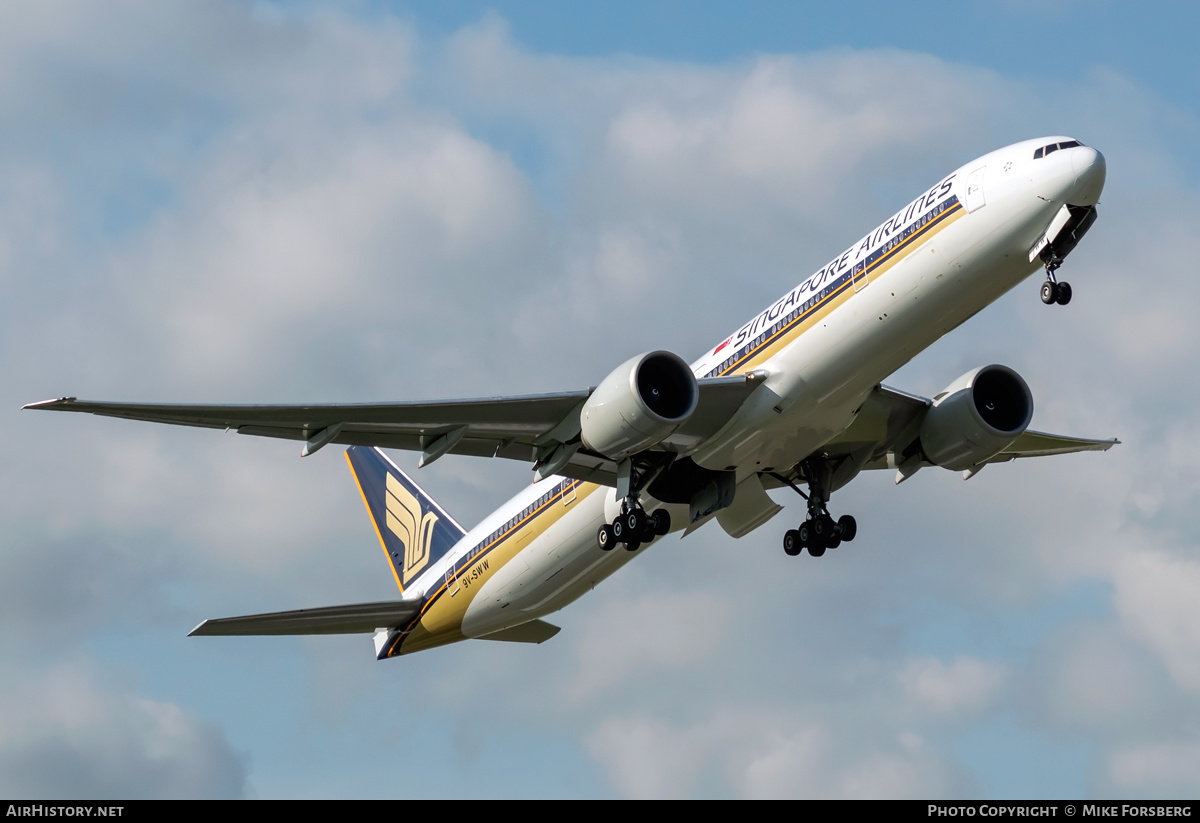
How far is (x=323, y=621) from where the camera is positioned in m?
37.7

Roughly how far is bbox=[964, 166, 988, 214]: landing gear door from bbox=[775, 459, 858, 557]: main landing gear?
8777mm

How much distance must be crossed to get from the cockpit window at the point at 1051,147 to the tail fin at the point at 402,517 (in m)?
18.7

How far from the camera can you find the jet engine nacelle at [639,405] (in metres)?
29.5

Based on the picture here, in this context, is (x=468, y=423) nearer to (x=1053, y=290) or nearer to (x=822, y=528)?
(x=822, y=528)

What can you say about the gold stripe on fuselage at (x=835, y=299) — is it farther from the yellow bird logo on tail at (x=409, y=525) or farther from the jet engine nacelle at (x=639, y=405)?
the yellow bird logo on tail at (x=409, y=525)

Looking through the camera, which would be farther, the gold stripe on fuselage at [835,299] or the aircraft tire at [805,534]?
the aircraft tire at [805,534]

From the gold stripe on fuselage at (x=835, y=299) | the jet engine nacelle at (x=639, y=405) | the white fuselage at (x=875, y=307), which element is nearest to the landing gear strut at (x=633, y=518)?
the white fuselage at (x=875, y=307)

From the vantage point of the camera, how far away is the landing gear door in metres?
28.4

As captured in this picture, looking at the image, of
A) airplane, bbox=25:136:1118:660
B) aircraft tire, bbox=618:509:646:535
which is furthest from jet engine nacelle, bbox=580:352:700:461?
aircraft tire, bbox=618:509:646:535
